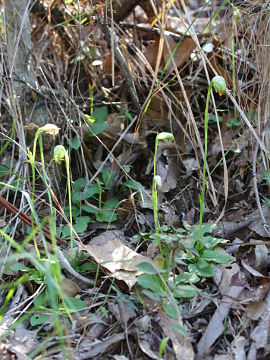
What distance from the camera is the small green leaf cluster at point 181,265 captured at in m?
1.33

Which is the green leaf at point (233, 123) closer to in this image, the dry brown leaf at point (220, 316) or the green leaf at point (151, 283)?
the dry brown leaf at point (220, 316)

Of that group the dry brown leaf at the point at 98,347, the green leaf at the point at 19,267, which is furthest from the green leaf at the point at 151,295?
the green leaf at the point at 19,267

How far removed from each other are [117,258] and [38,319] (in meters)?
0.31

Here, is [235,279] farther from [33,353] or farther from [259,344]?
[33,353]

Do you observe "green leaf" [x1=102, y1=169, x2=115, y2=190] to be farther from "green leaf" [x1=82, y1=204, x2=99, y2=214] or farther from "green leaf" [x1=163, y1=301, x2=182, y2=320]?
"green leaf" [x1=163, y1=301, x2=182, y2=320]

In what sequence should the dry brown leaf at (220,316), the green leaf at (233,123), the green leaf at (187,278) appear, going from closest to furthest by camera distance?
the dry brown leaf at (220,316) → the green leaf at (187,278) → the green leaf at (233,123)

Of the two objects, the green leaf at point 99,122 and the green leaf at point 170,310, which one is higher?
the green leaf at point 99,122

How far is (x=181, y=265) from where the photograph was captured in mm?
1523

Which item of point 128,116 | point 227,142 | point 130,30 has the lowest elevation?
point 227,142

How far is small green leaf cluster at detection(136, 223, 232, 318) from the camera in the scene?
133cm

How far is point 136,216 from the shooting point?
1769mm

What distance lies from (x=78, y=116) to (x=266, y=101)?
801 mm

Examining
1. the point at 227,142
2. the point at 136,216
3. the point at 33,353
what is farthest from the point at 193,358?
the point at 227,142

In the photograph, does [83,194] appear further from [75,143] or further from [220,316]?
[220,316]
